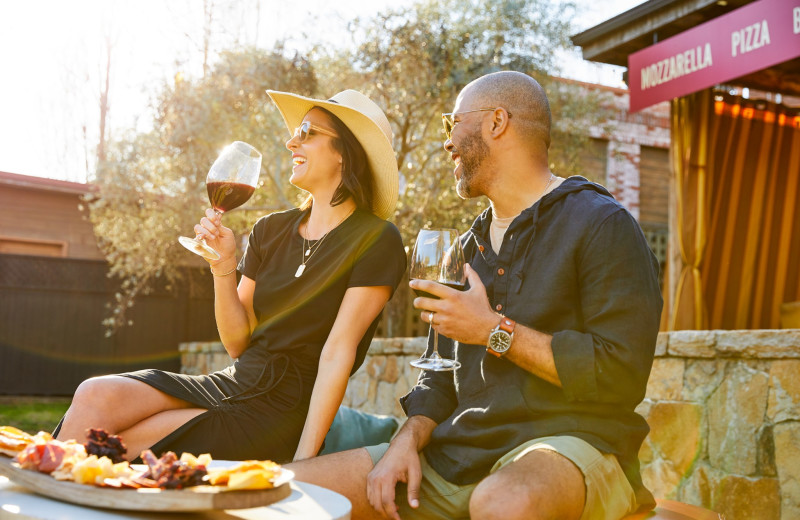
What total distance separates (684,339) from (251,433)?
292 centimetres

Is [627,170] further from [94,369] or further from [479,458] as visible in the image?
[479,458]

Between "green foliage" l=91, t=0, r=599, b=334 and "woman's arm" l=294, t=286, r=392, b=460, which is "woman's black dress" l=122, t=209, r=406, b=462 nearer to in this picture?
"woman's arm" l=294, t=286, r=392, b=460

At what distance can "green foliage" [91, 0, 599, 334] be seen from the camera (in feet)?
30.8

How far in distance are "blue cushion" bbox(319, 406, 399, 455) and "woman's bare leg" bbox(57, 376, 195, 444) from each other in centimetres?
117

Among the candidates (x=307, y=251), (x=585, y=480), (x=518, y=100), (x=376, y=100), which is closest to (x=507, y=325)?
(x=585, y=480)

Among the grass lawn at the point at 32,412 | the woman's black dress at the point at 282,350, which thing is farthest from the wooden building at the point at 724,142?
the grass lawn at the point at 32,412

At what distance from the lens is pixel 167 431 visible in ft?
7.55

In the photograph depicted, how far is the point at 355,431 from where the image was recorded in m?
3.51

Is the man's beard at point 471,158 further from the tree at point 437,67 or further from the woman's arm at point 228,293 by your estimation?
the tree at point 437,67

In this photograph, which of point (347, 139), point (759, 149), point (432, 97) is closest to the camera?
point (347, 139)

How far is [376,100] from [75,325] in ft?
21.1

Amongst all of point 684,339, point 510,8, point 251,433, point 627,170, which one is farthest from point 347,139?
point 627,170

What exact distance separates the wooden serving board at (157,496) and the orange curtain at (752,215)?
7675mm

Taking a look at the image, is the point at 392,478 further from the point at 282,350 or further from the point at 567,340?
the point at 282,350
